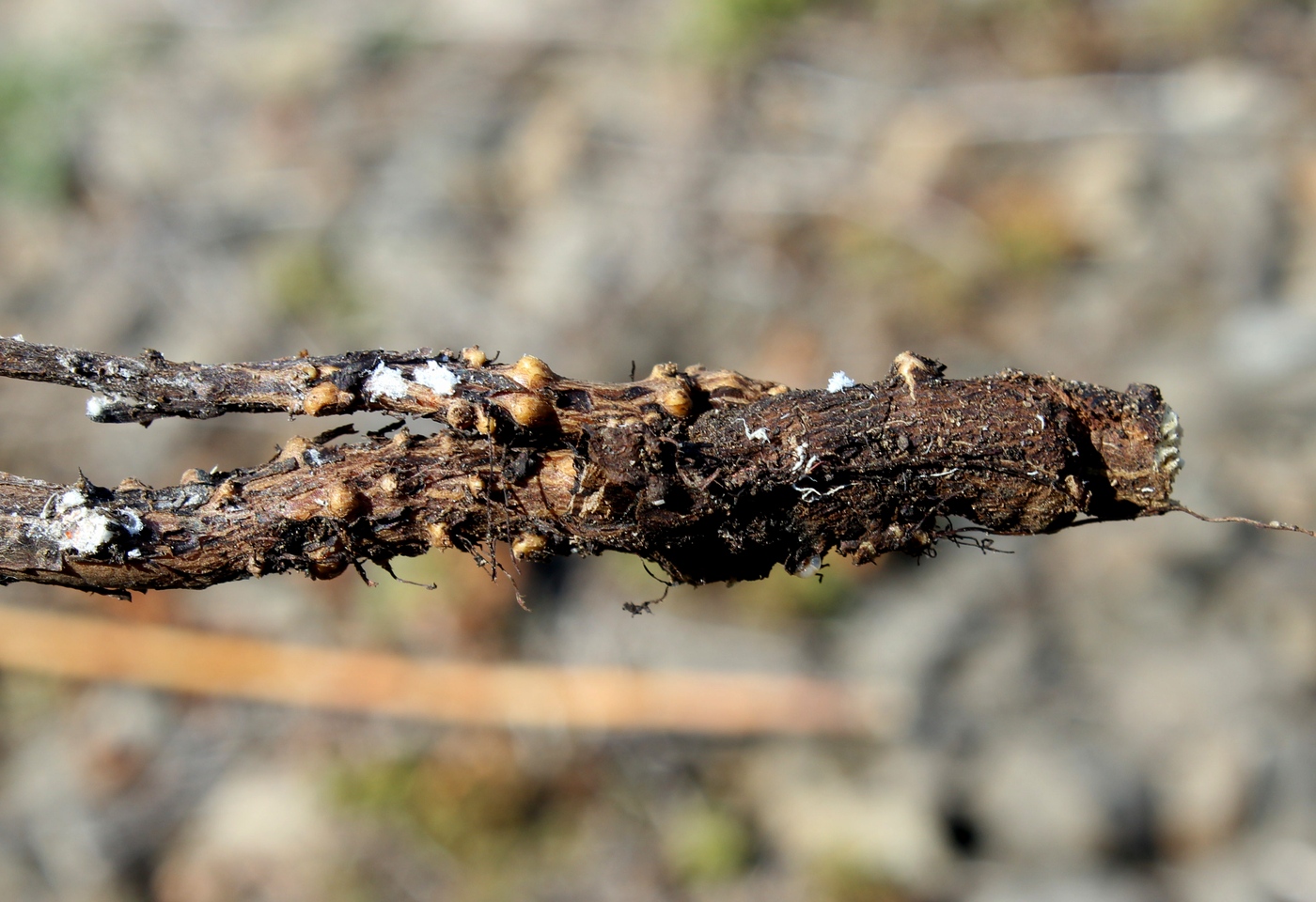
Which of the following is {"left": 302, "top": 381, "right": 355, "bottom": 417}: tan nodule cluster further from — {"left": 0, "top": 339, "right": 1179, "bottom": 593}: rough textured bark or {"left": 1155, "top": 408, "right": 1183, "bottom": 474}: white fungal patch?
{"left": 1155, "top": 408, "right": 1183, "bottom": 474}: white fungal patch

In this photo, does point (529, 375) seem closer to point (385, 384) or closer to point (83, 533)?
point (385, 384)

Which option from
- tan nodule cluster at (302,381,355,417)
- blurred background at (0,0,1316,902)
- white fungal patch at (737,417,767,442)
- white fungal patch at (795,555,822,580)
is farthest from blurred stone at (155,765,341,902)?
white fungal patch at (737,417,767,442)

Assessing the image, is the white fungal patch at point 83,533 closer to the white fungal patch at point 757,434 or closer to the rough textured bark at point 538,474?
the rough textured bark at point 538,474

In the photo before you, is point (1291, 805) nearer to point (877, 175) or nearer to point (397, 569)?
point (877, 175)

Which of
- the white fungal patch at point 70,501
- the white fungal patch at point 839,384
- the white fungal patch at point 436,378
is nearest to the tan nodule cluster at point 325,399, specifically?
the white fungal patch at point 436,378

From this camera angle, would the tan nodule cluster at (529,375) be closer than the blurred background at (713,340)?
Yes

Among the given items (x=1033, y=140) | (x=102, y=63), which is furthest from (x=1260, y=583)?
(x=102, y=63)
